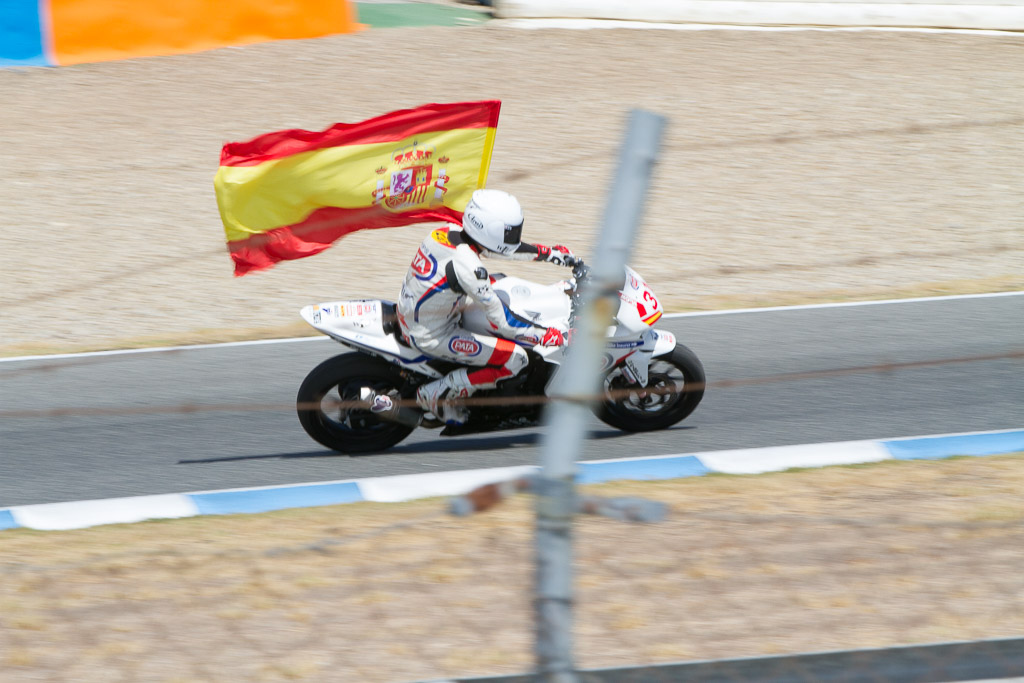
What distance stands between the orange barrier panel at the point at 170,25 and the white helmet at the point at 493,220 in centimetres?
1168

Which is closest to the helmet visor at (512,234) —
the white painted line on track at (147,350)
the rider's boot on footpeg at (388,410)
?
the rider's boot on footpeg at (388,410)

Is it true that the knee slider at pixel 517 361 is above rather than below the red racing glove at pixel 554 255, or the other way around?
below

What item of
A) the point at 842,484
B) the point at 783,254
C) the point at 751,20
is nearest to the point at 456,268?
the point at 842,484

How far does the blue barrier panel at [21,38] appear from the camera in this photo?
647 inches

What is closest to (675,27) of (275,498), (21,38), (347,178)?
(21,38)

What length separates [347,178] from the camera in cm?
804

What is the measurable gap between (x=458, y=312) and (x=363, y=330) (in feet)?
1.99

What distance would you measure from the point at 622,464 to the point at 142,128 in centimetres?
1094

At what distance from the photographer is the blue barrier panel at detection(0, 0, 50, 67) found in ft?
53.9

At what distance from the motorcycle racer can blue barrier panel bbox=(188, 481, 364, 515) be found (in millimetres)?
800

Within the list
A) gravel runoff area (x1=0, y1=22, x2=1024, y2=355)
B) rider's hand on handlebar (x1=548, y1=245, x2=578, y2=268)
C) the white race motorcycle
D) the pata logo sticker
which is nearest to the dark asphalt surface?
the white race motorcycle

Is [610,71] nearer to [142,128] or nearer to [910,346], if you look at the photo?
[142,128]

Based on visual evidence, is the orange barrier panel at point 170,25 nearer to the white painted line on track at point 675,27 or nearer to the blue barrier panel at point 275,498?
the white painted line on track at point 675,27

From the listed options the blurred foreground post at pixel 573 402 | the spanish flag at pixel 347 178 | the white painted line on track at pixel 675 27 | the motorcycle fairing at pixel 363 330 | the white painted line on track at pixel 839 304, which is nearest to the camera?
the blurred foreground post at pixel 573 402
